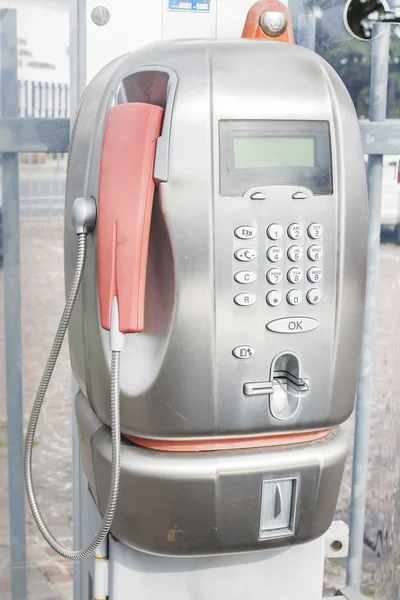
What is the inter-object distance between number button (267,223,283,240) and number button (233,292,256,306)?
0.07 metres

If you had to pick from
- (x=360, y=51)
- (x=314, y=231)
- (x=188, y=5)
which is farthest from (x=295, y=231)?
(x=360, y=51)

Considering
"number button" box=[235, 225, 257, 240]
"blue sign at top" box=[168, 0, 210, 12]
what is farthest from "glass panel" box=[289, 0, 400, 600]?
"number button" box=[235, 225, 257, 240]

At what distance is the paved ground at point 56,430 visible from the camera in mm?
1407

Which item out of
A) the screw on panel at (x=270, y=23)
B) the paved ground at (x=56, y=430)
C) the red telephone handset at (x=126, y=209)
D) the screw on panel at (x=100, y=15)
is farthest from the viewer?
the paved ground at (x=56, y=430)

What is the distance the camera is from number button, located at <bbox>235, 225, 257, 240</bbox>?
1.02 metres

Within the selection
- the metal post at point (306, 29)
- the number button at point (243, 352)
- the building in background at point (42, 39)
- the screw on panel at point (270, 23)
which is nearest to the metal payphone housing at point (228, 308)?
the number button at point (243, 352)

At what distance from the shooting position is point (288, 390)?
1089mm

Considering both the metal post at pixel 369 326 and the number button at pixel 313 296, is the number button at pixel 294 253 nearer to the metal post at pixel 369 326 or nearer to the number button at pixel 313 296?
the number button at pixel 313 296

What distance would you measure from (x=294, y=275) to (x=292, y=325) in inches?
2.3

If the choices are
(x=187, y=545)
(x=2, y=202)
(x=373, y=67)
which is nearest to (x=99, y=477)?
(x=187, y=545)

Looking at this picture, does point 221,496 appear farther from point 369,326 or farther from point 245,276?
point 369,326

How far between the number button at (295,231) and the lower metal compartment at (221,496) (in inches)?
10.2

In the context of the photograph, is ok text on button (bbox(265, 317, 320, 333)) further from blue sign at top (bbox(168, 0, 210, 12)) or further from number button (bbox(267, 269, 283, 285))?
blue sign at top (bbox(168, 0, 210, 12))

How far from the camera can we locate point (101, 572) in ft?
3.96
